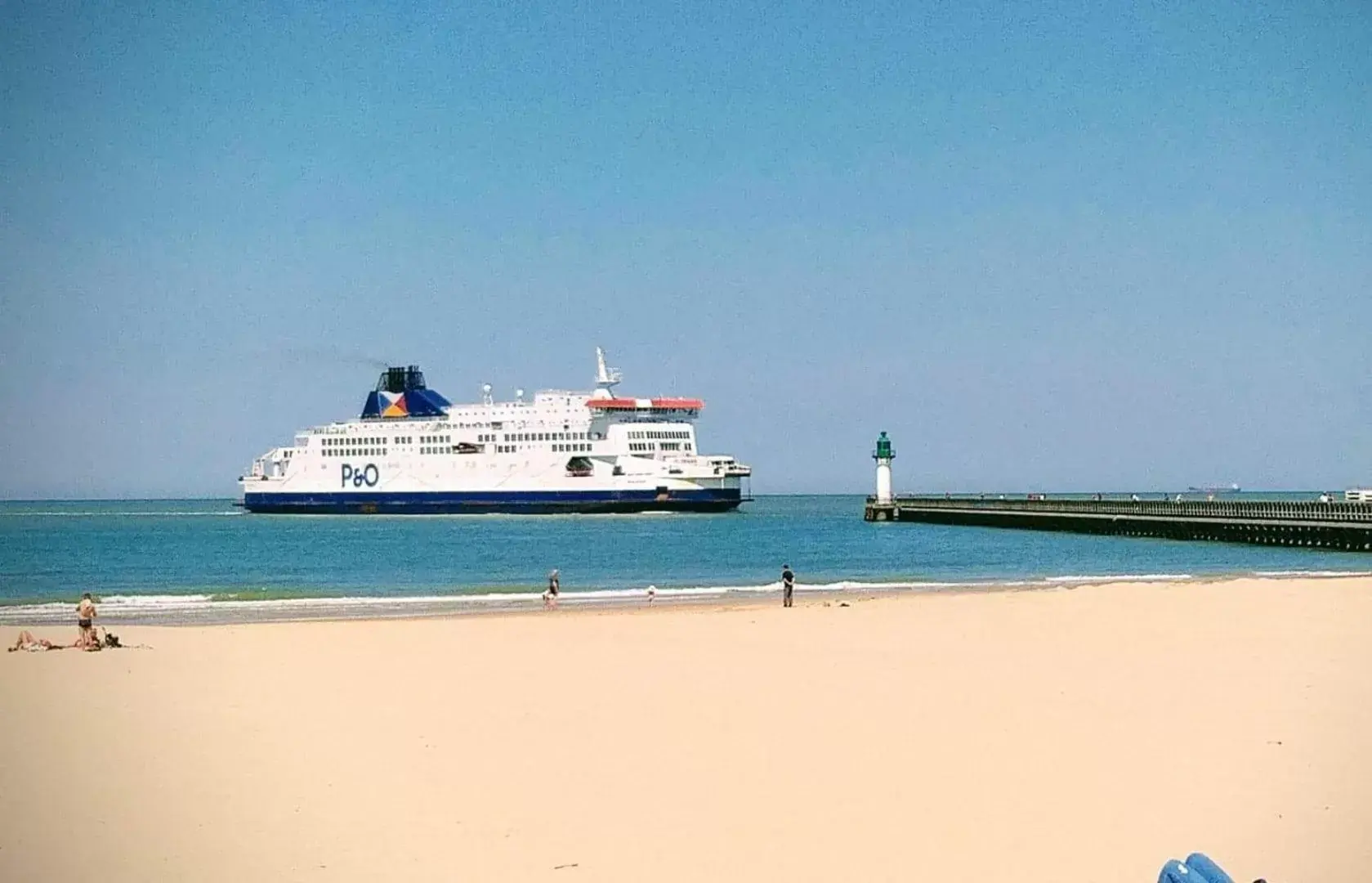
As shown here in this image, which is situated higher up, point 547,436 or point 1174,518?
point 547,436

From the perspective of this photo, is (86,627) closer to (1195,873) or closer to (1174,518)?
(1195,873)

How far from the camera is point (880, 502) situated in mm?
66062

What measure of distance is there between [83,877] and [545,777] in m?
2.54

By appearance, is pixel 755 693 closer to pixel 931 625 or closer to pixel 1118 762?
pixel 1118 762

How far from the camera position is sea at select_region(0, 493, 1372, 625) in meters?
24.1

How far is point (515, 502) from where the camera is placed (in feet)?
233

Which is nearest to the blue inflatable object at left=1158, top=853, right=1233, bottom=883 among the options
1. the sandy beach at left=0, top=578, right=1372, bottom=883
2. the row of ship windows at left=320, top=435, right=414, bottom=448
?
the sandy beach at left=0, top=578, right=1372, bottom=883

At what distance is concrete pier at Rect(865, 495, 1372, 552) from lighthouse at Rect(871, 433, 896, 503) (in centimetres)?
49

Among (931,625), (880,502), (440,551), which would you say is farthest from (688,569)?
(880,502)

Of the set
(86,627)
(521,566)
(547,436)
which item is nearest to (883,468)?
(547,436)

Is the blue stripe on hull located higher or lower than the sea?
higher

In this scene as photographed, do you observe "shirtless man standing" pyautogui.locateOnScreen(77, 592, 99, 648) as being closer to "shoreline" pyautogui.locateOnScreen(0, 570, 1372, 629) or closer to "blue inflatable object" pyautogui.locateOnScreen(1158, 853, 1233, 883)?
"shoreline" pyautogui.locateOnScreen(0, 570, 1372, 629)

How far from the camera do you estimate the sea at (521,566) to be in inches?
948

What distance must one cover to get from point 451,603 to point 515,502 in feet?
157
